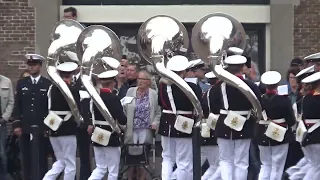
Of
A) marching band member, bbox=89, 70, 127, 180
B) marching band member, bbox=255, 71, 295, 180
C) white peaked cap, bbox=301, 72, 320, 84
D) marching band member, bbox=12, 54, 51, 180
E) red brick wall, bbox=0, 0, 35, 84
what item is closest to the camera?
white peaked cap, bbox=301, 72, 320, 84

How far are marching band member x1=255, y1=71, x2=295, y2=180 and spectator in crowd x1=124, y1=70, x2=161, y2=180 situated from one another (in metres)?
1.89

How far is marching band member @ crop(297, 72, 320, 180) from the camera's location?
11.7m

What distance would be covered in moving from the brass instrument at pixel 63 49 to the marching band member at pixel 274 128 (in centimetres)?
252

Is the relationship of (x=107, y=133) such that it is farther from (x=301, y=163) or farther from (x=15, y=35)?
(x=15, y=35)

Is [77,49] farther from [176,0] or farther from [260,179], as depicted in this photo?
[176,0]

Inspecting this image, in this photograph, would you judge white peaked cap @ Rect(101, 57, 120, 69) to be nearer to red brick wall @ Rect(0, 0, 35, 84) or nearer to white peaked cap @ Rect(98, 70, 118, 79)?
white peaked cap @ Rect(98, 70, 118, 79)

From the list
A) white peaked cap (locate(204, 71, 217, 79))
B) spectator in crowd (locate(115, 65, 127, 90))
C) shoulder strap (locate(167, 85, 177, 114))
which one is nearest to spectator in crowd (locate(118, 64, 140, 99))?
spectator in crowd (locate(115, 65, 127, 90))

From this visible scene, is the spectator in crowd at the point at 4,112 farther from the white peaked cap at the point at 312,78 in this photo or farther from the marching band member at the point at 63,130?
the white peaked cap at the point at 312,78

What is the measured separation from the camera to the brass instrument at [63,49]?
12328 mm

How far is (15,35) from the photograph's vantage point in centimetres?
1686

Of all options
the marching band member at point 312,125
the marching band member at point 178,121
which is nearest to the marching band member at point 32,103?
the marching band member at point 178,121

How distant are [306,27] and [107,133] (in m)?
6.13

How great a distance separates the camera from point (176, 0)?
17.3 meters

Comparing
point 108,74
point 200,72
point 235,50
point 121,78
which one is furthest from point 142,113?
point 235,50
